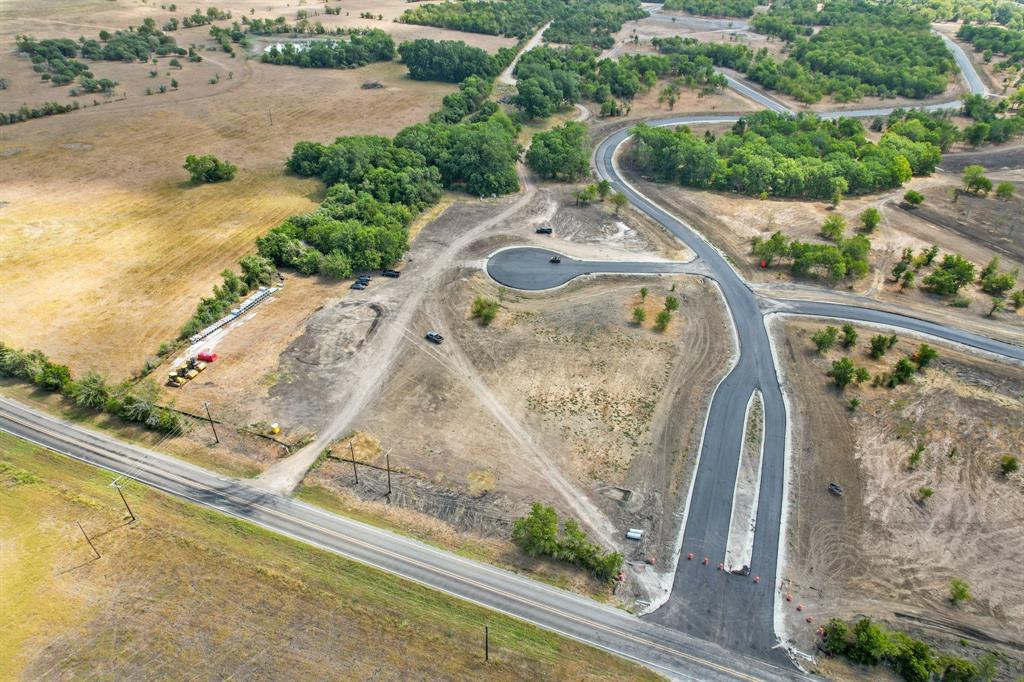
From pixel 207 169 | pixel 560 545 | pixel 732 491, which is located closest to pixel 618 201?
pixel 732 491

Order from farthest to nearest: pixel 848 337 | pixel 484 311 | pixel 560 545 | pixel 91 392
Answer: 1. pixel 484 311
2. pixel 848 337
3. pixel 91 392
4. pixel 560 545

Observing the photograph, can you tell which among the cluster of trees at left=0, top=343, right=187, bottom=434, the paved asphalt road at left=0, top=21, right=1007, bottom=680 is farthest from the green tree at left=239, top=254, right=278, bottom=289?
the paved asphalt road at left=0, top=21, right=1007, bottom=680

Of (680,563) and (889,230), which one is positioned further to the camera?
(889,230)

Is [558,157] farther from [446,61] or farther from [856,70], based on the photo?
[856,70]

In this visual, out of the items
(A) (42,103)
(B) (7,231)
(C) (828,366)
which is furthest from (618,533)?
(A) (42,103)

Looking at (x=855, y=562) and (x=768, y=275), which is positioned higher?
(x=768, y=275)

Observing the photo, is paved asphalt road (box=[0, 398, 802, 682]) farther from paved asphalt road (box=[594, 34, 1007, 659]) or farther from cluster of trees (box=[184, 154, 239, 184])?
cluster of trees (box=[184, 154, 239, 184])

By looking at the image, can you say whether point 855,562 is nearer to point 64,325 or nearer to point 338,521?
point 338,521
